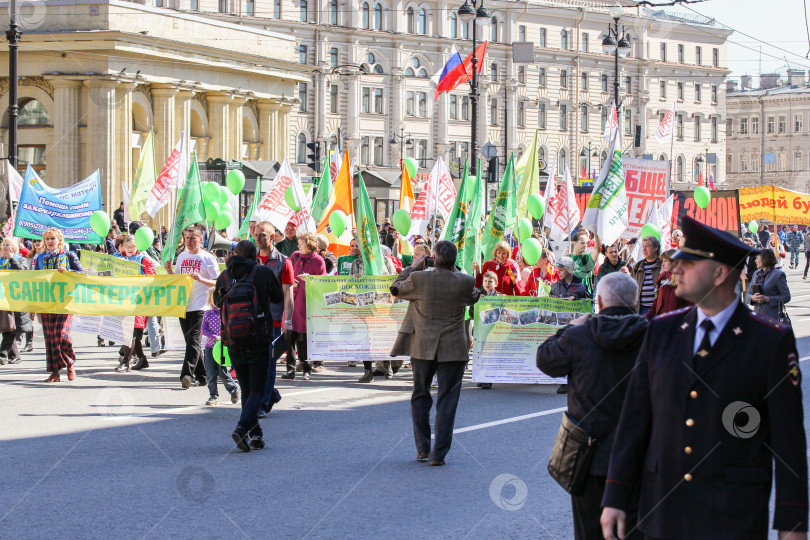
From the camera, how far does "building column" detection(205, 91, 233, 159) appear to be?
5112 centimetres

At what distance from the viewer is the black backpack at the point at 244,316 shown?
352 inches

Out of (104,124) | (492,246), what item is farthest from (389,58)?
(492,246)

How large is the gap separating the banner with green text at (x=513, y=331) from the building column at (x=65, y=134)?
3547 cm

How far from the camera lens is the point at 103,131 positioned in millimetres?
44781

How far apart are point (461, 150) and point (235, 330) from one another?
77022 millimetres

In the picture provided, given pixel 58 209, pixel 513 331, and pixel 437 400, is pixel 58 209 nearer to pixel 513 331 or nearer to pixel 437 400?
pixel 513 331

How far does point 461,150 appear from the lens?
8519 cm

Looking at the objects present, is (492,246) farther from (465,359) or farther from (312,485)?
(312,485)

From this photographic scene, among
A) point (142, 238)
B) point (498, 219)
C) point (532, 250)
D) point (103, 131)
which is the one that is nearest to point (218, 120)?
point (103, 131)

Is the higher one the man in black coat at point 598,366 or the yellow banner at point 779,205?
the yellow banner at point 779,205

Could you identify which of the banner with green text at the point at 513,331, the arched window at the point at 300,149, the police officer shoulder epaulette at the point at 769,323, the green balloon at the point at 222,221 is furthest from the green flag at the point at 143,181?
the arched window at the point at 300,149

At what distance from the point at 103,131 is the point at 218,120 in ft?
24.3

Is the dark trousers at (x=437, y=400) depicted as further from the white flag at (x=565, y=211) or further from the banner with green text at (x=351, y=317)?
the white flag at (x=565, y=211)

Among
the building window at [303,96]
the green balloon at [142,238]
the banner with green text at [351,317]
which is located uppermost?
the building window at [303,96]
